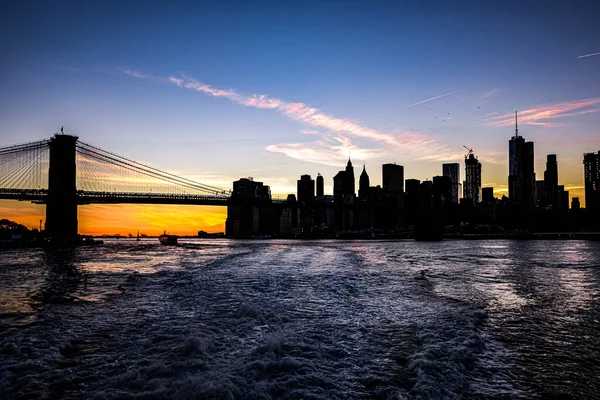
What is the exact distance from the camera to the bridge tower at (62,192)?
2928 inches

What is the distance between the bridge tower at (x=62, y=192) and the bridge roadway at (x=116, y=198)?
3.15 m

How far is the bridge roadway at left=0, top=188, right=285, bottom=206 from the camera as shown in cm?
7494

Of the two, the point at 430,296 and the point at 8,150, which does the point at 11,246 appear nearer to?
the point at 8,150

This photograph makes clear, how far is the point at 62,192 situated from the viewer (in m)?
75.4

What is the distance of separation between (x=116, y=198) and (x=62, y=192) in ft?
37.2

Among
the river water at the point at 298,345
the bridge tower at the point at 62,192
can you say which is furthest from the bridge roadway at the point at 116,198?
the river water at the point at 298,345

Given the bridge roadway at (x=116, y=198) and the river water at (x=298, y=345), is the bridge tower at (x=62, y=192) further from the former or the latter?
the river water at (x=298, y=345)

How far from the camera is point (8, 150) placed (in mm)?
82938

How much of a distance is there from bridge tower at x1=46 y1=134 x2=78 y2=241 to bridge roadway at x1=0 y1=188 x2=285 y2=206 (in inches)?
124

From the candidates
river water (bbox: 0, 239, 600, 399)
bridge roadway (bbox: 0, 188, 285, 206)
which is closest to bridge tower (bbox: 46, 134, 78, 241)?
bridge roadway (bbox: 0, 188, 285, 206)

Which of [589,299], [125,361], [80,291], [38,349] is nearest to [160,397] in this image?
[125,361]

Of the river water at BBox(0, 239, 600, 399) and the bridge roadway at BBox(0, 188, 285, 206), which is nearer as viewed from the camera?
the river water at BBox(0, 239, 600, 399)

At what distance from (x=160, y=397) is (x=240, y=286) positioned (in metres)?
13.3

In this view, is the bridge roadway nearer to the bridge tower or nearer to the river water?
the bridge tower
